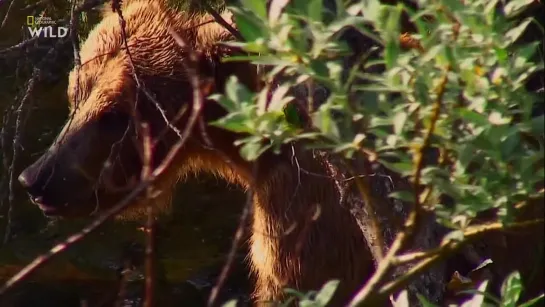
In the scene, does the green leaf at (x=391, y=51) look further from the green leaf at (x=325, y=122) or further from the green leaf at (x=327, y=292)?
the green leaf at (x=327, y=292)

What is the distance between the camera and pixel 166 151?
3.60 metres

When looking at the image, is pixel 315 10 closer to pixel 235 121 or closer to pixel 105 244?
pixel 235 121

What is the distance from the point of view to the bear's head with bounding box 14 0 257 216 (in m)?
3.45

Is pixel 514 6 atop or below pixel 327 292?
atop

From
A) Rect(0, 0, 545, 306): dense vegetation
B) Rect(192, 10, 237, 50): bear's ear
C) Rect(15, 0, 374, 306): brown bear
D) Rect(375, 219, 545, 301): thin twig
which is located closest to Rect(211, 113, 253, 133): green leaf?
Rect(0, 0, 545, 306): dense vegetation

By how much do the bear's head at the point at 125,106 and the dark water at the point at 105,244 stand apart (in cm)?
234

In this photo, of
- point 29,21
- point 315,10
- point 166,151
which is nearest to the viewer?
point 315,10

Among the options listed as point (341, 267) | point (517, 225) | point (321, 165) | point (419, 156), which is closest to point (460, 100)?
point (419, 156)

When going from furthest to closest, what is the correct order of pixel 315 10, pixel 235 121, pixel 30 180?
pixel 30 180
pixel 235 121
pixel 315 10

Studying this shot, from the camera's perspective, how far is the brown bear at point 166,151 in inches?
136

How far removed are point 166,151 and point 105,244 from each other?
2.60 m

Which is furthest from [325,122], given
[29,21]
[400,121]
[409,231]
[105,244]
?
[105,244]

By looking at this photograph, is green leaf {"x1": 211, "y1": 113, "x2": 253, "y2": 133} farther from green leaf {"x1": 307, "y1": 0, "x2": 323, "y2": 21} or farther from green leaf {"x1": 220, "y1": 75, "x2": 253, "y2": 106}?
green leaf {"x1": 307, "y1": 0, "x2": 323, "y2": 21}

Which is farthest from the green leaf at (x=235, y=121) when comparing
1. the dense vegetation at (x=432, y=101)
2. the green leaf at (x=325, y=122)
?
the green leaf at (x=325, y=122)
